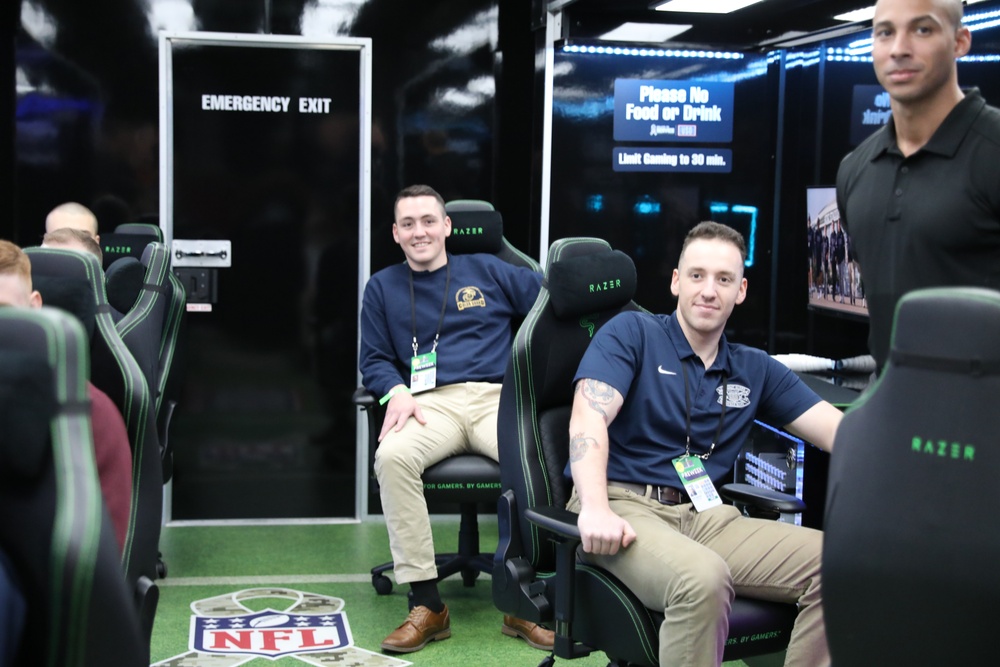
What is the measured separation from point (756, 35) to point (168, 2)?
2.49 metres

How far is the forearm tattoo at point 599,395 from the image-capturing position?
2.64 m

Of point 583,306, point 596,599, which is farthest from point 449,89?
point 596,599

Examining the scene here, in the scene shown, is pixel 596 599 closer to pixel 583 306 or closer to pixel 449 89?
pixel 583 306

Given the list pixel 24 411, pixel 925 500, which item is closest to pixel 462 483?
pixel 925 500

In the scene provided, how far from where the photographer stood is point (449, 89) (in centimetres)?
509

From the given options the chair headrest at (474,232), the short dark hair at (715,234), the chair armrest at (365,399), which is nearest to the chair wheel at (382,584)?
the chair armrest at (365,399)

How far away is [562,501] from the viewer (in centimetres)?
281

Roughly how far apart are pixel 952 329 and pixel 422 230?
2.98 m

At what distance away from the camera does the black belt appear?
8.79 ft

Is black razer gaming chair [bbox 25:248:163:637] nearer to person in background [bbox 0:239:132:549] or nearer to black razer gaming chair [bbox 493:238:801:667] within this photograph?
person in background [bbox 0:239:132:549]

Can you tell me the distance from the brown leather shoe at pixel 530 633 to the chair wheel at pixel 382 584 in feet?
1.79

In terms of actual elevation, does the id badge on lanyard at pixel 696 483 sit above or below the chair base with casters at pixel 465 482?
above

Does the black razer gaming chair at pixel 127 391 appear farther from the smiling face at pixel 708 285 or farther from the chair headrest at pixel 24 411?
the smiling face at pixel 708 285

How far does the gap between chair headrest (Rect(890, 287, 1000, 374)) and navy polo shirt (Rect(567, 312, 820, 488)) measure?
127 centimetres
